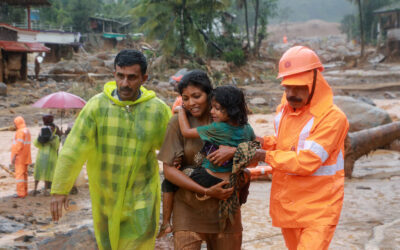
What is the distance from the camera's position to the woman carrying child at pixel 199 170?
267cm

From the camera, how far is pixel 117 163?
3115 millimetres

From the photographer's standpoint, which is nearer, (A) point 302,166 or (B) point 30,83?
(A) point 302,166

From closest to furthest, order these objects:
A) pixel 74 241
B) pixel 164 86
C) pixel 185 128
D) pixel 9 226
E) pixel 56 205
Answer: pixel 185 128 < pixel 56 205 < pixel 74 241 < pixel 9 226 < pixel 164 86

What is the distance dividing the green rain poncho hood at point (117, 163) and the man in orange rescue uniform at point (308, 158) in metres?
0.82

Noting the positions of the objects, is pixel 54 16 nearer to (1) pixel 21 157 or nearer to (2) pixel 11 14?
(2) pixel 11 14

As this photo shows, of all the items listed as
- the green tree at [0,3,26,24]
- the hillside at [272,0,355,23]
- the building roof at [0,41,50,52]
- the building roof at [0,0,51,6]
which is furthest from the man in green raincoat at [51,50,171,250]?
the hillside at [272,0,355,23]

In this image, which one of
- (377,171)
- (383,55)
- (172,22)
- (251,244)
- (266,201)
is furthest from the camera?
(383,55)

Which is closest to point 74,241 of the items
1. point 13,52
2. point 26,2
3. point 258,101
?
point 258,101

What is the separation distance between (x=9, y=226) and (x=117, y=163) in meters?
3.66

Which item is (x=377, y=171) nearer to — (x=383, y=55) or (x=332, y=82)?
(x=332, y=82)

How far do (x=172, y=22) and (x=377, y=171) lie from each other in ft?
73.9

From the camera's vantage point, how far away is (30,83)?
25.5 meters

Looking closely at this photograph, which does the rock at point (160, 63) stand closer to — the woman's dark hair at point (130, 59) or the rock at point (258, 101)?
the rock at point (258, 101)

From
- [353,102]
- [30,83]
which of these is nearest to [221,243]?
[353,102]
